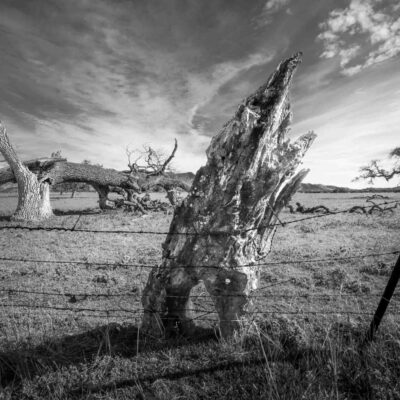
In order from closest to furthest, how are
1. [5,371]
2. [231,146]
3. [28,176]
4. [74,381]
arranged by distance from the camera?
[74,381] < [5,371] < [231,146] < [28,176]

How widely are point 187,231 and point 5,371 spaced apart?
3.32 meters

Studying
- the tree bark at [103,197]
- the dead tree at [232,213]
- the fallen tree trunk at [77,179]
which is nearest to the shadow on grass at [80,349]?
the dead tree at [232,213]

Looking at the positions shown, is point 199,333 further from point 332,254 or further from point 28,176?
point 28,176

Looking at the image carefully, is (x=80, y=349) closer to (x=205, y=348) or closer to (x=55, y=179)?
(x=205, y=348)

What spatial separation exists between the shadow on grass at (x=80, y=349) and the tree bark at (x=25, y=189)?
14.7 m

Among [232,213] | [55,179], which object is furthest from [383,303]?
[55,179]

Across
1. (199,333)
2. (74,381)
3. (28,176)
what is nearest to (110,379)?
(74,381)

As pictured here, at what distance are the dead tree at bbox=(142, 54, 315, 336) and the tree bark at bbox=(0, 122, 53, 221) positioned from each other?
15.7m

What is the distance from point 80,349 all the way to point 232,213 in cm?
325

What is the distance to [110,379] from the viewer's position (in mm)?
3549

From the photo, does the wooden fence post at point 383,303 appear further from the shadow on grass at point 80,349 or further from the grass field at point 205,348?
the shadow on grass at point 80,349

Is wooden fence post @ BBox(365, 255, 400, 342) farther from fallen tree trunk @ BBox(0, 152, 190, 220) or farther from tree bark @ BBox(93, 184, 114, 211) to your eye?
tree bark @ BBox(93, 184, 114, 211)

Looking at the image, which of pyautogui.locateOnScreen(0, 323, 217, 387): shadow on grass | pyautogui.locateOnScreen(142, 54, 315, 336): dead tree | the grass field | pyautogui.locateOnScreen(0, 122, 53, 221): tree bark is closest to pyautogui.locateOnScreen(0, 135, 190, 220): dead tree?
pyautogui.locateOnScreen(0, 122, 53, 221): tree bark

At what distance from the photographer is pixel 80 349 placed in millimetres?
4199
